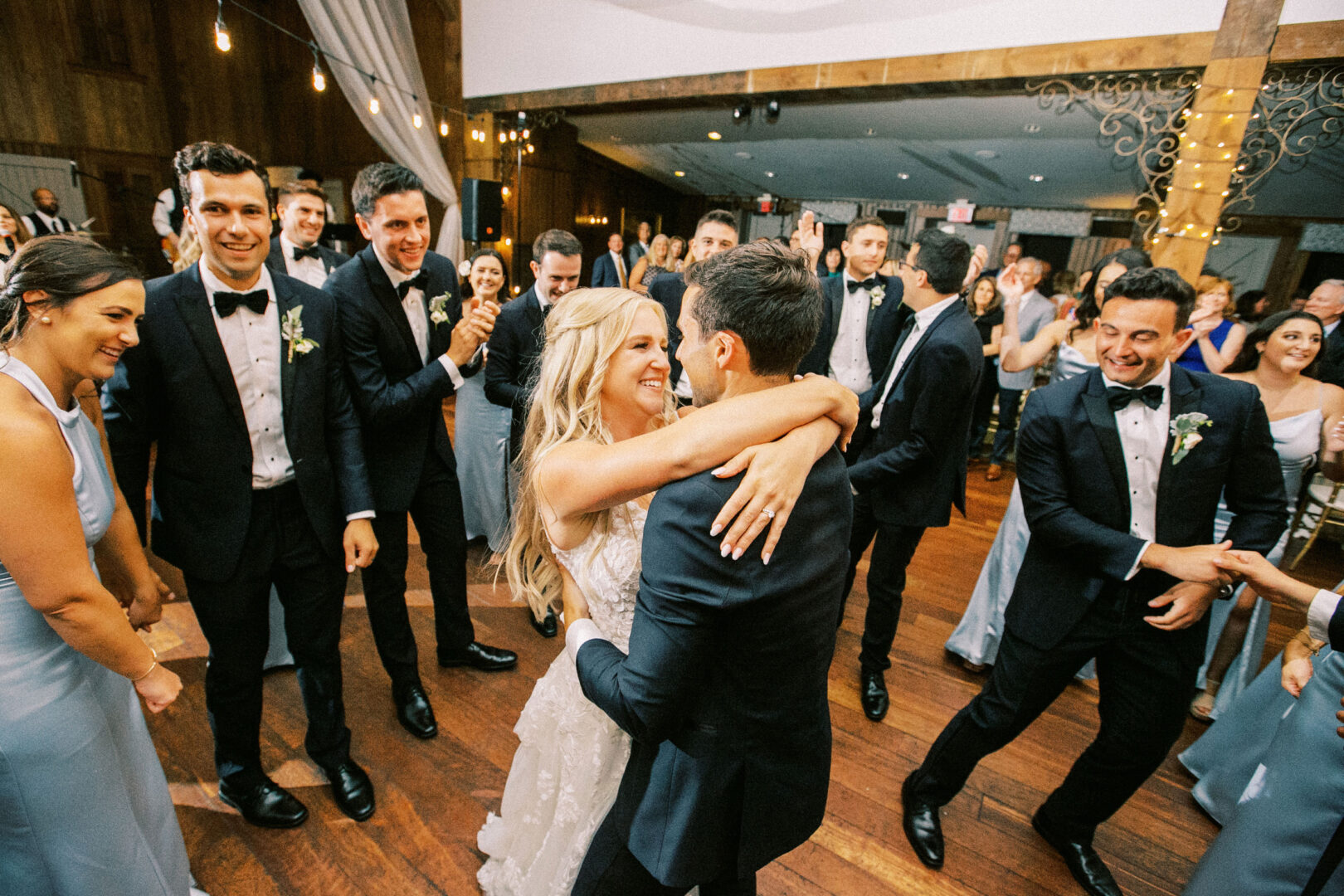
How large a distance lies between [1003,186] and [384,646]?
10.4 m

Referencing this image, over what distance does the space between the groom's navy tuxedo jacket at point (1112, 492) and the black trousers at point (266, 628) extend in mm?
2017

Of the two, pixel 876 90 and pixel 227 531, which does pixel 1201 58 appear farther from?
pixel 227 531

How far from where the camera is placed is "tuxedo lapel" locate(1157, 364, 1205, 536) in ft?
5.01

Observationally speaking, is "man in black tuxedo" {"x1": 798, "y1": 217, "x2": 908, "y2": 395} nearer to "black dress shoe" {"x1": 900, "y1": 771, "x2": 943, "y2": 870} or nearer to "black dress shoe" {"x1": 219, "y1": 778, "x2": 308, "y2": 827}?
"black dress shoe" {"x1": 900, "y1": 771, "x2": 943, "y2": 870}

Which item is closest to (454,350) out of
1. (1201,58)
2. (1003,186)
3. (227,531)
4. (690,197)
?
(227,531)

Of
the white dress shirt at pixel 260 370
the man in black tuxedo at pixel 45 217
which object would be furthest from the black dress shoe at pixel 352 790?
the man in black tuxedo at pixel 45 217

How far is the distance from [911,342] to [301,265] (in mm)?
3346

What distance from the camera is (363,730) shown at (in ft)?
7.02

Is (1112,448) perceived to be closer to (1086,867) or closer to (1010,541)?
(1010,541)

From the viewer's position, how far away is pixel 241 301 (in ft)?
4.97

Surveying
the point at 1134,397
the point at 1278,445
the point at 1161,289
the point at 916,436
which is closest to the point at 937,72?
the point at 1278,445

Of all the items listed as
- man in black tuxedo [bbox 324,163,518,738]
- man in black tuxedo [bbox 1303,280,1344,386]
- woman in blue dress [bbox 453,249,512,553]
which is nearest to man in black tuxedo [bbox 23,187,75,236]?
woman in blue dress [bbox 453,249,512,553]

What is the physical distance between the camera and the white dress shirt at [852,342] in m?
3.21

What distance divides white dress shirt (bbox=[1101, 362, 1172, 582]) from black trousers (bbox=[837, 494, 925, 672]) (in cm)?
79
